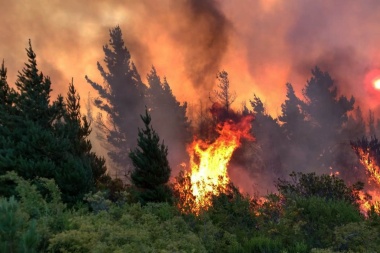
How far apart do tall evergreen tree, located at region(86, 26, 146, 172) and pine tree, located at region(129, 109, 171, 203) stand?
103 ft

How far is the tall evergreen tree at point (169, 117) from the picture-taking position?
50.7 m

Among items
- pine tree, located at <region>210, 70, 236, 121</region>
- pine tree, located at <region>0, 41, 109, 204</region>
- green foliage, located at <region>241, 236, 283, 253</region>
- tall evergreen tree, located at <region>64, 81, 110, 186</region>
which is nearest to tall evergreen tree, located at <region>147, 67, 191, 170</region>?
pine tree, located at <region>210, 70, 236, 121</region>

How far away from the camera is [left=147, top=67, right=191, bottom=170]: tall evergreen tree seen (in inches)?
1997

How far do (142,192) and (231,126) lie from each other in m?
18.2

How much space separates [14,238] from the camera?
6.16 meters

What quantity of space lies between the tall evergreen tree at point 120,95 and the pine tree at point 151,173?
3139 cm

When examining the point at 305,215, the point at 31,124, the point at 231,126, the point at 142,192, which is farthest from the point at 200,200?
the point at 231,126

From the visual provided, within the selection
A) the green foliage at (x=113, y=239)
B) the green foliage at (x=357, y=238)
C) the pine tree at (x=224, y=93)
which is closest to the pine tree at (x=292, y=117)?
the pine tree at (x=224, y=93)

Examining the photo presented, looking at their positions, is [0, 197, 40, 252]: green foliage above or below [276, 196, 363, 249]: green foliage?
below

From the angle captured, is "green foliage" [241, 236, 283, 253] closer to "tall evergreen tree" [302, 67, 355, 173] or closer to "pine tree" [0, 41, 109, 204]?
"pine tree" [0, 41, 109, 204]

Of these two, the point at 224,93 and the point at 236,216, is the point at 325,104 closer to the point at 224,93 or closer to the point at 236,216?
the point at 224,93

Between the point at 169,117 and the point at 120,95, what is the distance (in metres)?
7.37

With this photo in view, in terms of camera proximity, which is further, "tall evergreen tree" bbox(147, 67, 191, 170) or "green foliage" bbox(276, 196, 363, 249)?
"tall evergreen tree" bbox(147, 67, 191, 170)

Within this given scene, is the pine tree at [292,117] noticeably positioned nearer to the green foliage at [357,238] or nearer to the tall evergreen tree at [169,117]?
the tall evergreen tree at [169,117]
